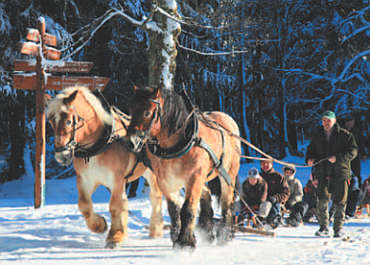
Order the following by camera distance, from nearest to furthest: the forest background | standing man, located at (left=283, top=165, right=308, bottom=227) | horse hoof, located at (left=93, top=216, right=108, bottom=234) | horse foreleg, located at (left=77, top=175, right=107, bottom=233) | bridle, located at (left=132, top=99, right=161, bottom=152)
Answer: bridle, located at (left=132, top=99, right=161, bottom=152)
horse foreleg, located at (left=77, top=175, right=107, bottom=233)
horse hoof, located at (left=93, top=216, right=108, bottom=234)
standing man, located at (left=283, top=165, right=308, bottom=227)
the forest background

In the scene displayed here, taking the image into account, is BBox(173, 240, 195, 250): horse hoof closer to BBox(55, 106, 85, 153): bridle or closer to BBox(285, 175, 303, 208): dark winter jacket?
BBox(55, 106, 85, 153): bridle

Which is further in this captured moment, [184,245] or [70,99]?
[70,99]

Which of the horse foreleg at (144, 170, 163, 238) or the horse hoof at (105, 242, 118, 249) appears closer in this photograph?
the horse hoof at (105, 242, 118, 249)

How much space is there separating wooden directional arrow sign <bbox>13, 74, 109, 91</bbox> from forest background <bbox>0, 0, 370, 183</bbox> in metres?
3.08

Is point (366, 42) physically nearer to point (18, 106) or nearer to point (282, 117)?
point (282, 117)

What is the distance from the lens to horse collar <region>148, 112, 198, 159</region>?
16.4 feet

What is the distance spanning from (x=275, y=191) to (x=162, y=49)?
12.9 feet

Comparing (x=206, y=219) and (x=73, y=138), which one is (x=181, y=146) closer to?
(x=73, y=138)

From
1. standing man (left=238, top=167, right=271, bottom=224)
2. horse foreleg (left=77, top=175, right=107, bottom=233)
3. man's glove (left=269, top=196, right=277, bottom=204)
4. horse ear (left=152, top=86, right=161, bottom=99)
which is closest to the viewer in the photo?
horse ear (left=152, top=86, right=161, bottom=99)

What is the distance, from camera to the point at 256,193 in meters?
7.37

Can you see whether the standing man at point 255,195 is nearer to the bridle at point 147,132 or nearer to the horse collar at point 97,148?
the horse collar at point 97,148

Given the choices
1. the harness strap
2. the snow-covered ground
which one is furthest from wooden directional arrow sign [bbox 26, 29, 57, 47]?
the harness strap

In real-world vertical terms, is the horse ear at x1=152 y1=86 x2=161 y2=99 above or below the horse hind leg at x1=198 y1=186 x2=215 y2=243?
above

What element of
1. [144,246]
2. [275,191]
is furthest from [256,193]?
[144,246]
